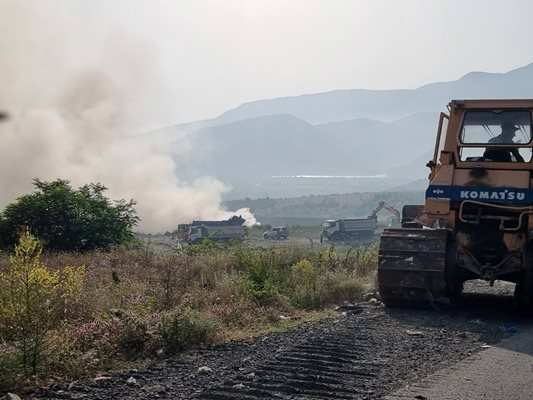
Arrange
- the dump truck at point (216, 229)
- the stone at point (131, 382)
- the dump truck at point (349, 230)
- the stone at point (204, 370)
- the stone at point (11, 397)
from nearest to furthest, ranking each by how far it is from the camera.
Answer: the stone at point (11, 397) < the stone at point (131, 382) < the stone at point (204, 370) < the dump truck at point (216, 229) < the dump truck at point (349, 230)

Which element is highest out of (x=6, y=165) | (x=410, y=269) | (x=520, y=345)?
(x=6, y=165)

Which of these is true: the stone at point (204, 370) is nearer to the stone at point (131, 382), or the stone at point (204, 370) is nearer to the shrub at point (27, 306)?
the stone at point (131, 382)

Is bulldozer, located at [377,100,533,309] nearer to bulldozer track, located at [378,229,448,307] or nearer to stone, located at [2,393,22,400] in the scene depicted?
bulldozer track, located at [378,229,448,307]

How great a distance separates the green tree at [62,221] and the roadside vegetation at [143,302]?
5457 mm

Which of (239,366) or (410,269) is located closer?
(239,366)

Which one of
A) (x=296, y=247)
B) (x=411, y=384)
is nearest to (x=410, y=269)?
(x=411, y=384)

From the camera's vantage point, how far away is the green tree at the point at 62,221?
76.3 ft

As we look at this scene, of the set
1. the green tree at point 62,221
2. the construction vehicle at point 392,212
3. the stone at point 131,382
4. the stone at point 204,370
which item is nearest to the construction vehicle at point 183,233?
the construction vehicle at point 392,212

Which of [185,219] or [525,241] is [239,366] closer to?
[525,241]

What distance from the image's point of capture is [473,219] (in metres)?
11.9

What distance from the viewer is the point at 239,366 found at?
7961 mm

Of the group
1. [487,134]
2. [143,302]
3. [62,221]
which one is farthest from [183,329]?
[62,221]

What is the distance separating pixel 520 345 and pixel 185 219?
5544 centimetres

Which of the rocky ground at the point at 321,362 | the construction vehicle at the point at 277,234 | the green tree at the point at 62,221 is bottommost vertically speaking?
the construction vehicle at the point at 277,234
